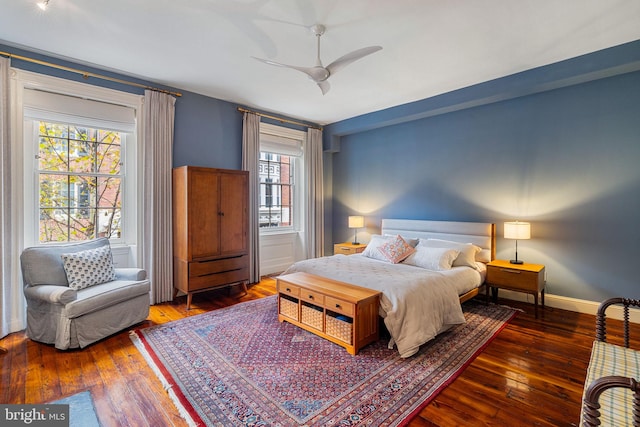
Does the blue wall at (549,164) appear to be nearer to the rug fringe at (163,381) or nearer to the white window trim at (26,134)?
the white window trim at (26,134)

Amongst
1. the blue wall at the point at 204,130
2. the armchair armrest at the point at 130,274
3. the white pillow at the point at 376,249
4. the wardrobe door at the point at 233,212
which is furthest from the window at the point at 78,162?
the white pillow at the point at 376,249

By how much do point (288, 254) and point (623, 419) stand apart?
5041 millimetres

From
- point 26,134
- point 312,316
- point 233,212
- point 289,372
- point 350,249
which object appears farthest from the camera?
point 350,249

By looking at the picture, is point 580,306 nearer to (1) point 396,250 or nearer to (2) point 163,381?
(1) point 396,250

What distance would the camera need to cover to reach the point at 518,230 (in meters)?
3.73

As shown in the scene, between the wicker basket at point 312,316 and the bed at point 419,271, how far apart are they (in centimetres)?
45

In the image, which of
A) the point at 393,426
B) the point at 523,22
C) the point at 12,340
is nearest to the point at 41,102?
the point at 12,340

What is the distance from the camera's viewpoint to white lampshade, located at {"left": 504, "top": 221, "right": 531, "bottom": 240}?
12.1 ft

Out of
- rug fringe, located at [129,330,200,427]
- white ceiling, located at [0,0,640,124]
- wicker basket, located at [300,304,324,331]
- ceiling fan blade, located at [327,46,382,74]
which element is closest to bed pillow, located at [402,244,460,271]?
wicker basket, located at [300,304,324,331]

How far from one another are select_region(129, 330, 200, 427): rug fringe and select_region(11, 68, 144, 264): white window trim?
52.4 inches

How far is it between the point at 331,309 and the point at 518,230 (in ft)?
8.52

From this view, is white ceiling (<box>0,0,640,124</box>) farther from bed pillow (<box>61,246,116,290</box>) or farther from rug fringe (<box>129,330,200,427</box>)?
rug fringe (<box>129,330,200,427</box>)

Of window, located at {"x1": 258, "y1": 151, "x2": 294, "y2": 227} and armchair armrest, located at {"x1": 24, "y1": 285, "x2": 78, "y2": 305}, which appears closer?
armchair armrest, located at {"x1": 24, "y1": 285, "x2": 78, "y2": 305}

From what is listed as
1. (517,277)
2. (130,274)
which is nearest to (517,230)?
(517,277)
